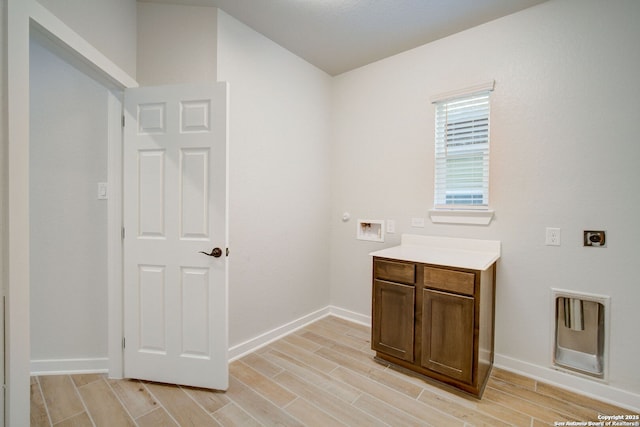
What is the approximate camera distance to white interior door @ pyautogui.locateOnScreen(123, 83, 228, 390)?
194cm

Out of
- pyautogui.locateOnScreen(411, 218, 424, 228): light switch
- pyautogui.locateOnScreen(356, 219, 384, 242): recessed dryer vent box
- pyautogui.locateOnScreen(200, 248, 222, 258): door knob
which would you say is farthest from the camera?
pyautogui.locateOnScreen(356, 219, 384, 242): recessed dryer vent box

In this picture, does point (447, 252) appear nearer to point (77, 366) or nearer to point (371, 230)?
point (371, 230)

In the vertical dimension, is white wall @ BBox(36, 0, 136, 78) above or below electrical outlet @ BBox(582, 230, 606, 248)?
above

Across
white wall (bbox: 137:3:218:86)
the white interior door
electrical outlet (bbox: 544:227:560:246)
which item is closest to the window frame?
electrical outlet (bbox: 544:227:560:246)

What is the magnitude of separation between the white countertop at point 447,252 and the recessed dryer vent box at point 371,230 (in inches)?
10.9

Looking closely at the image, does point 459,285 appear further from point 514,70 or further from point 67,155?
point 67,155

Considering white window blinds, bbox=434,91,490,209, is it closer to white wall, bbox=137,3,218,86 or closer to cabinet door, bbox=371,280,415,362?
cabinet door, bbox=371,280,415,362

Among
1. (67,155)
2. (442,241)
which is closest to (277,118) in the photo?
(67,155)

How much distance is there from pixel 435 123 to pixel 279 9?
63.5 inches

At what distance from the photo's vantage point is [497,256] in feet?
7.26

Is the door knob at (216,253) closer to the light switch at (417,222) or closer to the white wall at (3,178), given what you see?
the white wall at (3,178)

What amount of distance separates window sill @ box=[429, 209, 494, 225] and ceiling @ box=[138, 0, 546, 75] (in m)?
1.54

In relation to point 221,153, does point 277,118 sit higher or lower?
higher

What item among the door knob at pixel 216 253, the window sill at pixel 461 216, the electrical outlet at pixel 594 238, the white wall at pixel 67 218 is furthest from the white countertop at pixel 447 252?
the white wall at pixel 67 218
